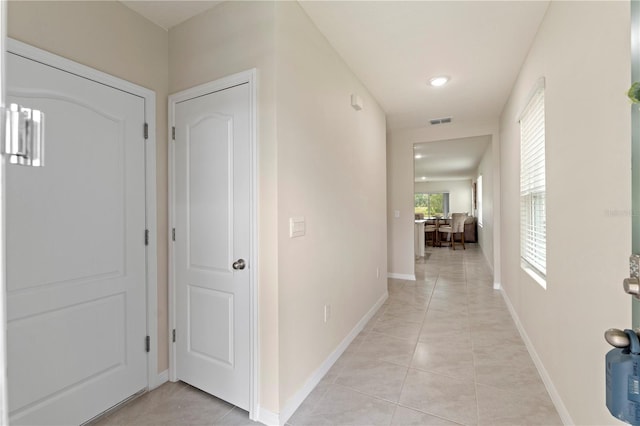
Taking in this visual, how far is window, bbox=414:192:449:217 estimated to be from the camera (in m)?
13.1

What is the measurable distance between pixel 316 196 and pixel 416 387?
1.48 m

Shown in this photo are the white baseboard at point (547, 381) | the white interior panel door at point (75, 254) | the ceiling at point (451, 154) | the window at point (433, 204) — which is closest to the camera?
the white interior panel door at point (75, 254)

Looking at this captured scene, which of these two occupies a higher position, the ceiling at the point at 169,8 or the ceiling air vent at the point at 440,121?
the ceiling air vent at the point at 440,121

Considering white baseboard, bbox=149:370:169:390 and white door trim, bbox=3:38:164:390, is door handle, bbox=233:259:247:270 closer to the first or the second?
white door trim, bbox=3:38:164:390

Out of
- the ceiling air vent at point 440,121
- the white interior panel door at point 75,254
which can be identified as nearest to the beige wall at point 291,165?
the white interior panel door at point 75,254

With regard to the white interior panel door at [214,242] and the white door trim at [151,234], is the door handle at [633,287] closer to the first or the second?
the white interior panel door at [214,242]

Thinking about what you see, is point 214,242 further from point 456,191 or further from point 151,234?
point 456,191

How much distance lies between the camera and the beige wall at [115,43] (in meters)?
1.49

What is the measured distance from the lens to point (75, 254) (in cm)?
165

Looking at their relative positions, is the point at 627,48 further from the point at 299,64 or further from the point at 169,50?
the point at 169,50

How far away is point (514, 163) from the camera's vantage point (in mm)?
3084

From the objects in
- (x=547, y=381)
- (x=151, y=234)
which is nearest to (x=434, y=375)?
(x=547, y=381)

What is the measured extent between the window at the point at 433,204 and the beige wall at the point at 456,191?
0.67 feet

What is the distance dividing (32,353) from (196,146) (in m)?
1.40
